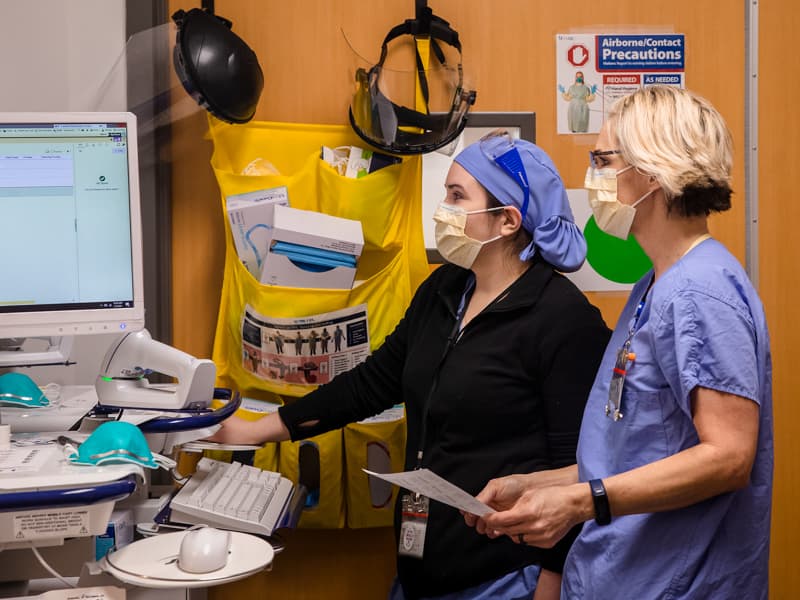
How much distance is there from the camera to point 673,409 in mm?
1215

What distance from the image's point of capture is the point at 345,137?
2.21 m

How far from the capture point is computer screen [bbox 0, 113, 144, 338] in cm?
144

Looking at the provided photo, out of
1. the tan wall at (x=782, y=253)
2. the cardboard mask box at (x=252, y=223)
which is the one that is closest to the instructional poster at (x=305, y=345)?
the cardboard mask box at (x=252, y=223)

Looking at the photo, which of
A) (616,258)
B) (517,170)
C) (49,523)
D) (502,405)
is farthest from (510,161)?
(49,523)

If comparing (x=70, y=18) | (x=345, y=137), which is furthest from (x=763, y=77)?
(x=70, y=18)

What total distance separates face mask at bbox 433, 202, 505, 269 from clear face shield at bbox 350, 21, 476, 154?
16.0 inches

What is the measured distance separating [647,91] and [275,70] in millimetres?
1213

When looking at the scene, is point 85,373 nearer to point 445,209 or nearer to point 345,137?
point 345,137

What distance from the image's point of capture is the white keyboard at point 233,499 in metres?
1.42

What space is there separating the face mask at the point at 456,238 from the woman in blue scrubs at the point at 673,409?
0.39 meters

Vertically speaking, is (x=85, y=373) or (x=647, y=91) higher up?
(x=647, y=91)

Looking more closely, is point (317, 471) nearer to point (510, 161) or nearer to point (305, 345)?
point (305, 345)

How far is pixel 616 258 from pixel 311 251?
0.88m

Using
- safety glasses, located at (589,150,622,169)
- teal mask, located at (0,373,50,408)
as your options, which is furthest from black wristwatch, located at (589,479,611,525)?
teal mask, located at (0,373,50,408)
